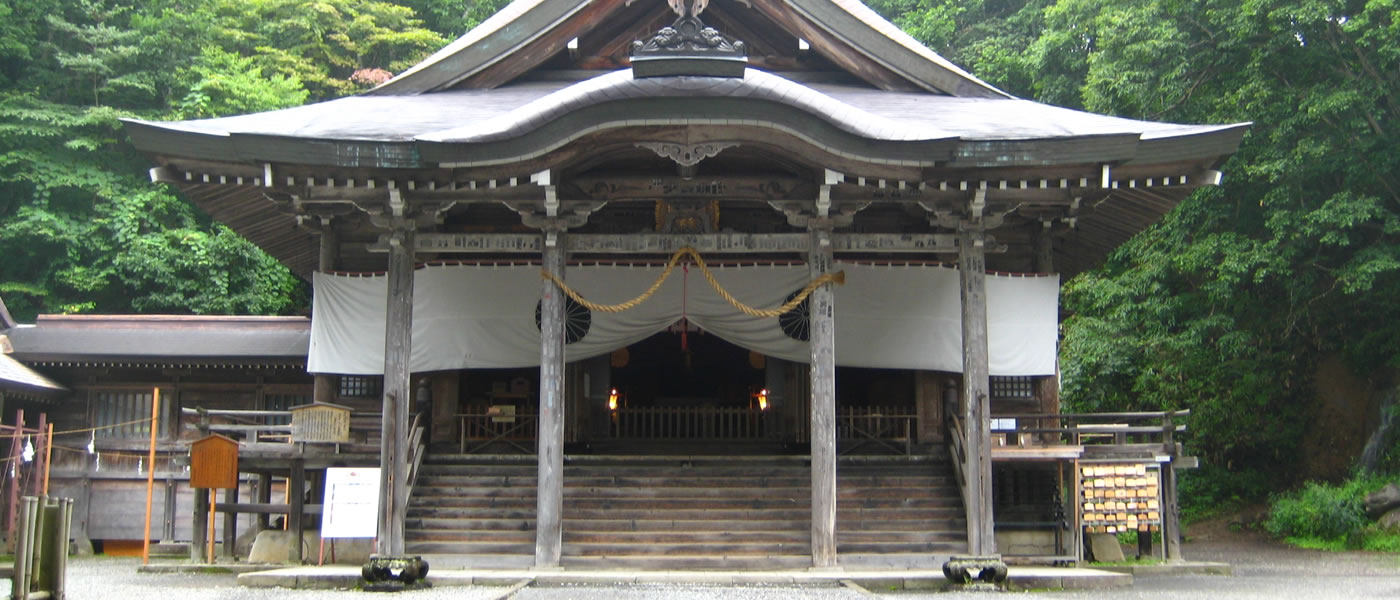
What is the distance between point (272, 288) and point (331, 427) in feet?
46.9

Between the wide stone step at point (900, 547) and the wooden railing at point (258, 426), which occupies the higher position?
the wooden railing at point (258, 426)

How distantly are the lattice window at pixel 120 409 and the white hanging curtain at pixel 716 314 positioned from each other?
8362 mm

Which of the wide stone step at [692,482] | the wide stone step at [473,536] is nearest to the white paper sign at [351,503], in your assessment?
the wide stone step at [473,536]

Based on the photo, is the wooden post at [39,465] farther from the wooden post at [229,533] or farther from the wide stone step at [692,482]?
the wide stone step at [692,482]

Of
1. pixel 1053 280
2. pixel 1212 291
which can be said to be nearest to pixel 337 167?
pixel 1053 280

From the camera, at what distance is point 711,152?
36.0 feet

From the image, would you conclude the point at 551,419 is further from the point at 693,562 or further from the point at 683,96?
the point at 683,96

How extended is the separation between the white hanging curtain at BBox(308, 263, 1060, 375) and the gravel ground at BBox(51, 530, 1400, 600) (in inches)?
125

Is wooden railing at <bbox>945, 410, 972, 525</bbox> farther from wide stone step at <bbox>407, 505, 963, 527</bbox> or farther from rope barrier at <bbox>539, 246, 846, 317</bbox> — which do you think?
rope barrier at <bbox>539, 246, 846, 317</bbox>

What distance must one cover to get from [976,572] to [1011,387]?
4643 mm

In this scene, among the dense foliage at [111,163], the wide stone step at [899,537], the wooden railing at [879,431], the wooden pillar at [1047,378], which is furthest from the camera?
the dense foliage at [111,163]

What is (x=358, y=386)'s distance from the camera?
1497 centimetres

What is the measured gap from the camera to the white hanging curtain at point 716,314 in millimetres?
13680

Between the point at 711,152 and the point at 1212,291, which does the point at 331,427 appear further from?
the point at 1212,291
